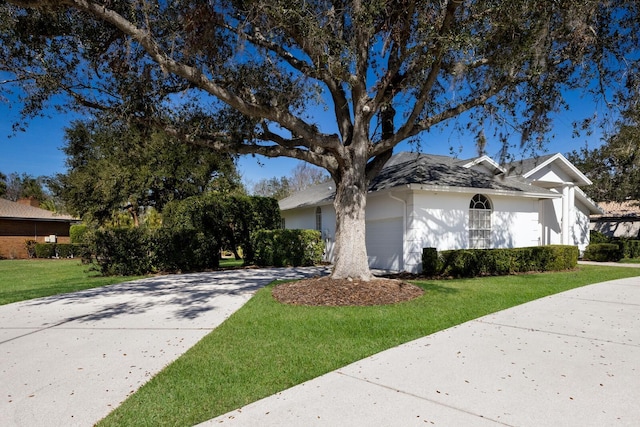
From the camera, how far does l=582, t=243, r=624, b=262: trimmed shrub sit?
706 inches

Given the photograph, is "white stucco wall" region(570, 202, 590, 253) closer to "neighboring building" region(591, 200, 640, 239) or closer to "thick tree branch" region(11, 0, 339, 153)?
"neighboring building" region(591, 200, 640, 239)

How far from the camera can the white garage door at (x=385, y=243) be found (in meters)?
13.7

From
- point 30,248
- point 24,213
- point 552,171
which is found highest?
point 552,171

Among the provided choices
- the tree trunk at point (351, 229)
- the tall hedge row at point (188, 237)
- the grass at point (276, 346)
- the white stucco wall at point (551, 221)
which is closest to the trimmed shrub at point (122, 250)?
the tall hedge row at point (188, 237)

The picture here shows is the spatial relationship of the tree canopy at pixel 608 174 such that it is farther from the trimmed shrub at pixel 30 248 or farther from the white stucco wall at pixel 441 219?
the trimmed shrub at pixel 30 248

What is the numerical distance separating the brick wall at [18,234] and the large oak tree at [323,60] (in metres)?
25.1

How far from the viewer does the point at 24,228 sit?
2903cm

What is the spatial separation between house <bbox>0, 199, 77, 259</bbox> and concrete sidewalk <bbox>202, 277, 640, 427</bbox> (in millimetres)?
32526

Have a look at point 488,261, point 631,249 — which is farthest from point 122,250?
point 631,249

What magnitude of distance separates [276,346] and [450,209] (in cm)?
1022

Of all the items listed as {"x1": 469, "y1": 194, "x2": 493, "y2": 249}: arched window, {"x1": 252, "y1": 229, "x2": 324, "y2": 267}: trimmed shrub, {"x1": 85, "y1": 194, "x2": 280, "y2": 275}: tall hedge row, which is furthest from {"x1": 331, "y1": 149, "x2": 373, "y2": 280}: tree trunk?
{"x1": 85, "y1": 194, "x2": 280, "y2": 275}: tall hedge row

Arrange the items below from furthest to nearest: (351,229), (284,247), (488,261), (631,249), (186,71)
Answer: (631,249) < (284,247) < (488,261) < (351,229) < (186,71)

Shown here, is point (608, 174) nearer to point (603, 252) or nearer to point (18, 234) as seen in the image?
point (603, 252)

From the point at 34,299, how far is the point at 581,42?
1326 cm
